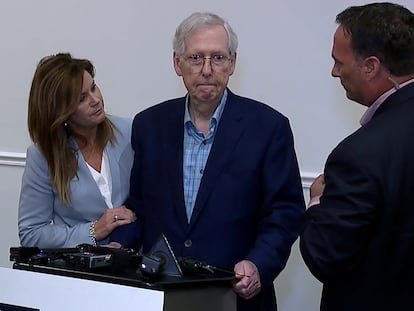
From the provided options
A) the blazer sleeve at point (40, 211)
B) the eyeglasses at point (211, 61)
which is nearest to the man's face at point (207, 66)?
the eyeglasses at point (211, 61)

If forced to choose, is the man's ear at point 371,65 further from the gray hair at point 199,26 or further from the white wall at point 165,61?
the white wall at point 165,61

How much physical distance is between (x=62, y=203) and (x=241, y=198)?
1.94 ft

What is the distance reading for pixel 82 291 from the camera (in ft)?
5.32

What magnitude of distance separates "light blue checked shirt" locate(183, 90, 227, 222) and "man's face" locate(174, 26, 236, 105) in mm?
77

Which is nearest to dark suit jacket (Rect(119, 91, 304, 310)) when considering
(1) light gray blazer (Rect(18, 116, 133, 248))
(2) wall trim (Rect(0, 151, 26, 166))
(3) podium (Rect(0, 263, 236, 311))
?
(1) light gray blazer (Rect(18, 116, 133, 248))

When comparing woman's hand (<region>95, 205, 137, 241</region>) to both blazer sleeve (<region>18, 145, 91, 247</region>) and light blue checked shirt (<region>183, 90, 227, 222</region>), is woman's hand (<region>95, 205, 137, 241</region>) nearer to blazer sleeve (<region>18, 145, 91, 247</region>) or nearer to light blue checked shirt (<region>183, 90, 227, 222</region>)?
blazer sleeve (<region>18, 145, 91, 247</region>)

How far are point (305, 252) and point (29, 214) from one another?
39.6 inches

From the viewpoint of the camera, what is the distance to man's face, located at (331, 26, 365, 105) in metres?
1.69

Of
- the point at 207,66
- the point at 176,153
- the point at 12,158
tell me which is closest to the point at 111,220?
the point at 176,153

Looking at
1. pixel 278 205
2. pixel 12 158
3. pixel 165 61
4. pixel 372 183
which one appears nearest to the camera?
pixel 372 183

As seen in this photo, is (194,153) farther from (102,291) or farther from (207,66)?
(102,291)

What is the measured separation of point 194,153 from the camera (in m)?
2.15

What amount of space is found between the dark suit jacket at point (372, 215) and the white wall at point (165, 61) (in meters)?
1.13

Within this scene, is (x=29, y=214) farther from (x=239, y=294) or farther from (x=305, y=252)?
(x=305, y=252)
